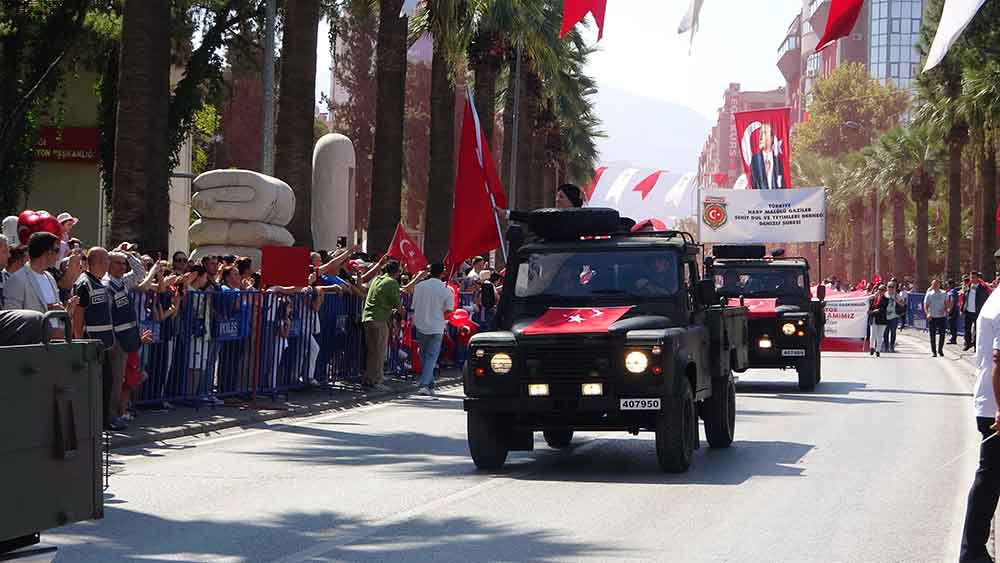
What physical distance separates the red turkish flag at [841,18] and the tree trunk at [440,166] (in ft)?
67.6

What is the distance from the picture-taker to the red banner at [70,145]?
42656 mm

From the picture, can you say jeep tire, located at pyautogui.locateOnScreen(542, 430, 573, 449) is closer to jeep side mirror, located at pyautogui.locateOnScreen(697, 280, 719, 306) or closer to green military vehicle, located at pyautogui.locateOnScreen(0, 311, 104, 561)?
jeep side mirror, located at pyautogui.locateOnScreen(697, 280, 719, 306)

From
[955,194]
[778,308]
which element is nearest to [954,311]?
[955,194]

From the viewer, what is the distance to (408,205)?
9912 centimetres

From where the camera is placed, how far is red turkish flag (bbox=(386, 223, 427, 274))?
25188 mm

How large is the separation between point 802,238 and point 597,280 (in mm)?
21297

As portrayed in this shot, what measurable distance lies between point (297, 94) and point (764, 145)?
57.8 feet

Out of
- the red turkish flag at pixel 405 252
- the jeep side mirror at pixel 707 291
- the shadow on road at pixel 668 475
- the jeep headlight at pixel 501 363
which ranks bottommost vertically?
the shadow on road at pixel 668 475

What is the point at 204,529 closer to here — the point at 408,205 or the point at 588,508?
the point at 588,508

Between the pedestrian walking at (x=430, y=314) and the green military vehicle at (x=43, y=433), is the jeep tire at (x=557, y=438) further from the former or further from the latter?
the green military vehicle at (x=43, y=433)

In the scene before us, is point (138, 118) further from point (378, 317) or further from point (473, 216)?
point (473, 216)

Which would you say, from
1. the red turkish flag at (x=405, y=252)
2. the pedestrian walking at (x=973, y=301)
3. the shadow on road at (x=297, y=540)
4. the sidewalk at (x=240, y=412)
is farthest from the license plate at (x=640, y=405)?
the pedestrian walking at (x=973, y=301)

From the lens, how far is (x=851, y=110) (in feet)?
415

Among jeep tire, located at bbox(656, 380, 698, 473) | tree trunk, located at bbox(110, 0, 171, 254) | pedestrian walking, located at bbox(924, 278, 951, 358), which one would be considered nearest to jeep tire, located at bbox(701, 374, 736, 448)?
jeep tire, located at bbox(656, 380, 698, 473)
